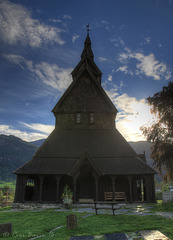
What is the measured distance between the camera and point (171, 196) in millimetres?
14945

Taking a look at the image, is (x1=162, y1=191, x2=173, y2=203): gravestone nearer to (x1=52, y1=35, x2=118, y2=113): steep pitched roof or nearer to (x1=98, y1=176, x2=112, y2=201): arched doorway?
(x1=98, y1=176, x2=112, y2=201): arched doorway

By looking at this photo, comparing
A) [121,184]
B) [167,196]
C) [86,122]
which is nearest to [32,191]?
[121,184]

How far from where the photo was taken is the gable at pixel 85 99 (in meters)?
23.5

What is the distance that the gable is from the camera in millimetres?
23453

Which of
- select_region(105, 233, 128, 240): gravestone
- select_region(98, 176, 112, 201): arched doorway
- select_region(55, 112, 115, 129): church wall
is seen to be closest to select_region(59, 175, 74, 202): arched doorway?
select_region(98, 176, 112, 201): arched doorway

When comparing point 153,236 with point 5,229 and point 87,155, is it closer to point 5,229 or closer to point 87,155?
point 5,229

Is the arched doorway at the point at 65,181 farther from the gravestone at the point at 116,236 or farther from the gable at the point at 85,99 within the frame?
the gravestone at the point at 116,236

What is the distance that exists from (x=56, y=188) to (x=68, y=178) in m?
1.52

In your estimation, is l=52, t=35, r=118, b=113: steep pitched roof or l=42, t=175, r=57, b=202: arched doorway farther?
l=52, t=35, r=118, b=113: steep pitched roof

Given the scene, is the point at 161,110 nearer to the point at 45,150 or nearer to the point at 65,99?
the point at 65,99

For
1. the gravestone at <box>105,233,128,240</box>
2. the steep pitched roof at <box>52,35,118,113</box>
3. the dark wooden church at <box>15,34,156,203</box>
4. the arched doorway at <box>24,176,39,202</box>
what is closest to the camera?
the gravestone at <box>105,233,128,240</box>

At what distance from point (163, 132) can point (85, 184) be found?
9514 millimetres

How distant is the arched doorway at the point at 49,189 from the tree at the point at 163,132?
34.2ft

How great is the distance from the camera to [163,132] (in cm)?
1958
